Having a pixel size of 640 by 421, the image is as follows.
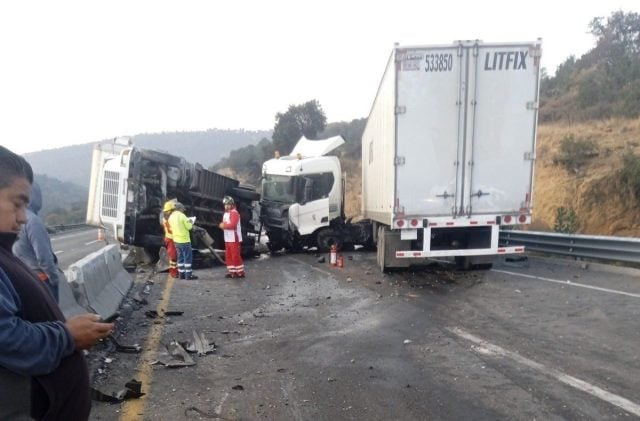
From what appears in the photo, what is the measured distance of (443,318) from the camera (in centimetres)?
671

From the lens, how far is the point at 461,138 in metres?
9.11

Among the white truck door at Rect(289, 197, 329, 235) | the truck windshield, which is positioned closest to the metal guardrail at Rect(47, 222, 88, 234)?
the truck windshield

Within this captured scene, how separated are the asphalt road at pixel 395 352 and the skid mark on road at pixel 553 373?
0.05ft

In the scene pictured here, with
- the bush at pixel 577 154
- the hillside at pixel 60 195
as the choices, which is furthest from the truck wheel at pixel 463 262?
the hillside at pixel 60 195

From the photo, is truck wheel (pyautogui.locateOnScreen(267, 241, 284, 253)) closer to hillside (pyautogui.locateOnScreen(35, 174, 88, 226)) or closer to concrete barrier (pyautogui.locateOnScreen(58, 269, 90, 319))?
concrete barrier (pyautogui.locateOnScreen(58, 269, 90, 319))

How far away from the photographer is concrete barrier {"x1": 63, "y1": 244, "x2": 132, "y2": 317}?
5986mm

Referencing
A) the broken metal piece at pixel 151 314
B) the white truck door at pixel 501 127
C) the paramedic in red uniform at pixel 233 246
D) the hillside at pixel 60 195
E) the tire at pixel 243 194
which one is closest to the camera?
the broken metal piece at pixel 151 314

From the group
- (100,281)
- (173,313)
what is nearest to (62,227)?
(100,281)

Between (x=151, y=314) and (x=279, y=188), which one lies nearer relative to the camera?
(x=151, y=314)

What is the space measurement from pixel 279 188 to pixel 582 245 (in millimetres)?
8403

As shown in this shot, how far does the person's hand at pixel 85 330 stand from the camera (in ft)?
6.59

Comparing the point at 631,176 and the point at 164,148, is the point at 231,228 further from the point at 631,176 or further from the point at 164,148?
the point at 164,148

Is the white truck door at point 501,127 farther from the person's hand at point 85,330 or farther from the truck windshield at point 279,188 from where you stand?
the person's hand at point 85,330

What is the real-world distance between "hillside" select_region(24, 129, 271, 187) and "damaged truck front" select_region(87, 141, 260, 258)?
363 ft
